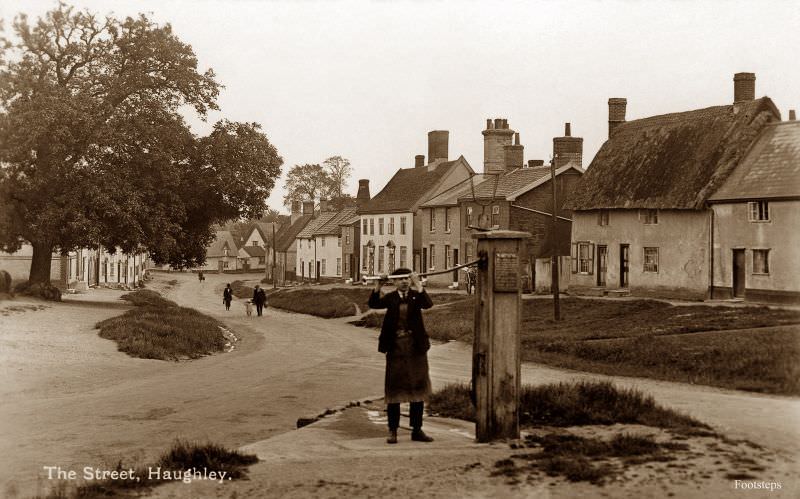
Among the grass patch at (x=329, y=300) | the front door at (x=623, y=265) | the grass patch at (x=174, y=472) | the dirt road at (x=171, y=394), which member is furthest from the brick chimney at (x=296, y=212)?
the grass patch at (x=174, y=472)

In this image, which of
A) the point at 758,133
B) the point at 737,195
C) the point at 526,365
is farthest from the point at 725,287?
the point at 526,365

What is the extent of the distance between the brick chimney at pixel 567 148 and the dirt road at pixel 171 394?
989 inches

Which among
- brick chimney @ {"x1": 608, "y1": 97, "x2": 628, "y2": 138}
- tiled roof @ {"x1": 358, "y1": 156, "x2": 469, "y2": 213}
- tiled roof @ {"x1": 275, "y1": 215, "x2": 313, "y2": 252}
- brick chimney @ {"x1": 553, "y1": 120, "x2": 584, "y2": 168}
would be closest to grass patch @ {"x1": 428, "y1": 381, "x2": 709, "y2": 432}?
brick chimney @ {"x1": 608, "y1": 97, "x2": 628, "y2": 138}

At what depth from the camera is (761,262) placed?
35.3m

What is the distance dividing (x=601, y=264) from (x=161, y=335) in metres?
25.3

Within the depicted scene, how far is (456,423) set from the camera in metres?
11.5

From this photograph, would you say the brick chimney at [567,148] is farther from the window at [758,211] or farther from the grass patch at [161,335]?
the grass patch at [161,335]

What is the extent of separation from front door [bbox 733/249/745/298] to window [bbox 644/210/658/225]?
5.07 metres

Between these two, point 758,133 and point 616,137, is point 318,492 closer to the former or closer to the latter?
point 758,133

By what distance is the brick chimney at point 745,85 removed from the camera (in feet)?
133

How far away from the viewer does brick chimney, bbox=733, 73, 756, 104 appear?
4050cm

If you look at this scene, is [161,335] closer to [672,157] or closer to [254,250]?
[672,157]

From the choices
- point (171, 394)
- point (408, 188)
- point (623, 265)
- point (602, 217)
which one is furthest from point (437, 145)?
point (171, 394)

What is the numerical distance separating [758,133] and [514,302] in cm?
3291
